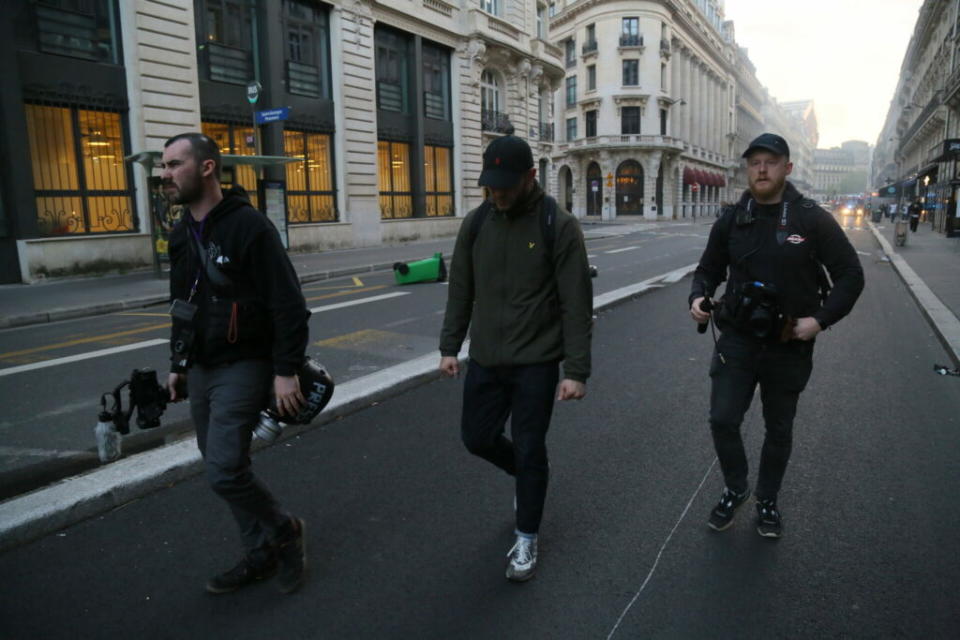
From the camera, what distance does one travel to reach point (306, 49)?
21.5m

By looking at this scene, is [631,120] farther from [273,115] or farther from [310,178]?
[273,115]

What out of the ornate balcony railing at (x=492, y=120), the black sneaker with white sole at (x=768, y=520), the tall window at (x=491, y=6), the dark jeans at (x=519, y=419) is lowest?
the black sneaker with white sole at (x=768, y=520)

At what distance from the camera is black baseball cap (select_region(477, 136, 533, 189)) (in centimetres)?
279

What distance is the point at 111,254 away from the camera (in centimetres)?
1580

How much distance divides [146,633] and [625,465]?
280 cm

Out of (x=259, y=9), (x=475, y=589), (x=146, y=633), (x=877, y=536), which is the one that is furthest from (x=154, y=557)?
(x=259, y=9)

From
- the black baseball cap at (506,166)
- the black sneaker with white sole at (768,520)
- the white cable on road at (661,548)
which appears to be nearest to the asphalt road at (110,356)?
the black baseball cap at (506,166)

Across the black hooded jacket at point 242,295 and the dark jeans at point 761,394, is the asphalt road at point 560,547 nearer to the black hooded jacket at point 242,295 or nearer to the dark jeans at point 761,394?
the dark jeans at point 761,394

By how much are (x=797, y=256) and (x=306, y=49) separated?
21324 mm

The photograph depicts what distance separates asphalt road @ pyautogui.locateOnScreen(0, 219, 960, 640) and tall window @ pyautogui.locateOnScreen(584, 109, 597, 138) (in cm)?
5956

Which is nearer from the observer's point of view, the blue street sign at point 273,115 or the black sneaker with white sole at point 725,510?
the black sneaker with white sole at point 725,510

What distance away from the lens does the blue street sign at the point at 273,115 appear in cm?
1611

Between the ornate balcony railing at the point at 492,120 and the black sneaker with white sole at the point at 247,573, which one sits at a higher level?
the ornate balcony railing at the point at 492,120

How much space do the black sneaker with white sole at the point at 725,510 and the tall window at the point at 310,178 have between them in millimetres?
18774
